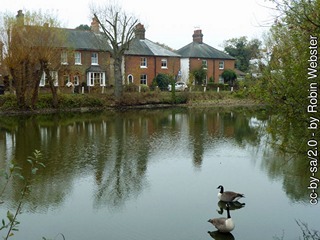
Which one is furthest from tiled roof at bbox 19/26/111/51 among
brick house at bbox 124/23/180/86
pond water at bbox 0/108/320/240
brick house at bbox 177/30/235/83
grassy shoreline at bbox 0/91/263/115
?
pond water at bbox 0/108/320/240

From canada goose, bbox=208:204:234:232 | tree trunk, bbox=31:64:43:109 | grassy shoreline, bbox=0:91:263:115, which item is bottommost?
canada goose, bbox=208:204:234:232

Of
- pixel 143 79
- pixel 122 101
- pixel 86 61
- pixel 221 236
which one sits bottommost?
pixel 221 236

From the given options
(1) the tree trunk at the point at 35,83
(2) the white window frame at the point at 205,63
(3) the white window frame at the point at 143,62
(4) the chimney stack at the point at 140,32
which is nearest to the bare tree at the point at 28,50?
(1) the tree trunk at the point at 35,83

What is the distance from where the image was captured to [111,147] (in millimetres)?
19203

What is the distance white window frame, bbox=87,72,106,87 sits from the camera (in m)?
46.7

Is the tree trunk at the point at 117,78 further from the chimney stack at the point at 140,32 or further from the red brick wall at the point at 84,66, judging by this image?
the chimney stack at the point at 140,32

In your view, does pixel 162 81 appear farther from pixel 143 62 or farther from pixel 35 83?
pixel 35 83

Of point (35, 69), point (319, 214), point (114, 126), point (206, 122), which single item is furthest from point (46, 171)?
point (35, 69)

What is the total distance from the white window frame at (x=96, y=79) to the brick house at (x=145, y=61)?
116 inches

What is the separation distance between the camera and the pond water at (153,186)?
9.35 m

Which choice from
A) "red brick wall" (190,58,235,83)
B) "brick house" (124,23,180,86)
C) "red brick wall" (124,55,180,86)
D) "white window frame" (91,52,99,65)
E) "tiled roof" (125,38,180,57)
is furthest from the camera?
"red brick wall" (190,58,235,83)

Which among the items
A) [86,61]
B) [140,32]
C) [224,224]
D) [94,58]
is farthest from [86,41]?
[224,224]

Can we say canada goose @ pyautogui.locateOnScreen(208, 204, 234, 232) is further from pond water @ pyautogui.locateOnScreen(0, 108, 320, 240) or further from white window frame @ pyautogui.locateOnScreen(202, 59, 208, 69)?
white window frame @ pyautogui.locateOnScreen(202, 59, 208, 69)

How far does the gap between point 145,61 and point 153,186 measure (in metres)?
40.1
